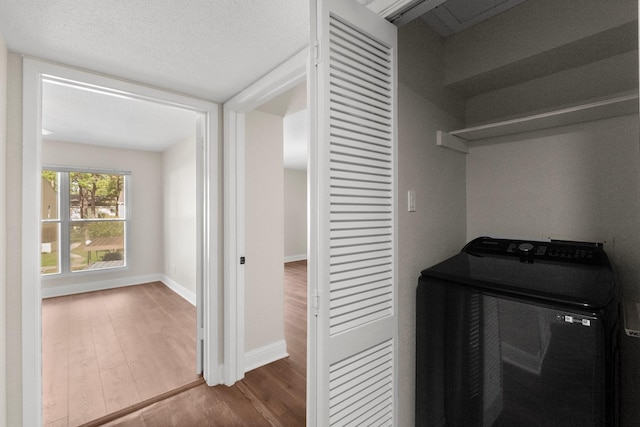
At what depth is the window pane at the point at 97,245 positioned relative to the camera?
4832 mm

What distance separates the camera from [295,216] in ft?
26.0

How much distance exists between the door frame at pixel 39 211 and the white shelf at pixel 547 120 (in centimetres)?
169

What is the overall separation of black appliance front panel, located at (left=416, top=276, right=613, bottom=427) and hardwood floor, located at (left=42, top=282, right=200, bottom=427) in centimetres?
194

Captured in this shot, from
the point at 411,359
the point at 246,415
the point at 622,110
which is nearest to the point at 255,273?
the point at 246,415

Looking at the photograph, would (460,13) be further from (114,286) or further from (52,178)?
(114,286)

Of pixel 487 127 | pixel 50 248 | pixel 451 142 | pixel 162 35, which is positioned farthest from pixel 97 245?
pixel 487 127

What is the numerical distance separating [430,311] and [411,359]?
11.8 inches

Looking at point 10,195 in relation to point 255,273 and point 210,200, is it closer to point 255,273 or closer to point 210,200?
point 210,200

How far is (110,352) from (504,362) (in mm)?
3240

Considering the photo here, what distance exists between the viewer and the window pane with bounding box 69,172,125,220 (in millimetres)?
4801

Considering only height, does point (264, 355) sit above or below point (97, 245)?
below

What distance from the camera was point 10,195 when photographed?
1.56 m

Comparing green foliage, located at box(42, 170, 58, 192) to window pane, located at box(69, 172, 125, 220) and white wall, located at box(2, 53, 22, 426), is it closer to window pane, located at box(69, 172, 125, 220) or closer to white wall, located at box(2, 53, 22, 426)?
window pane, located at box(69, 172, 125, 220)

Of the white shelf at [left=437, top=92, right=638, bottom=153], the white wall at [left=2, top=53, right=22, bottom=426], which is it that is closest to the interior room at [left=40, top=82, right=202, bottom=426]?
the white wall at [left=2, top=53, right=22, bottom=426]
